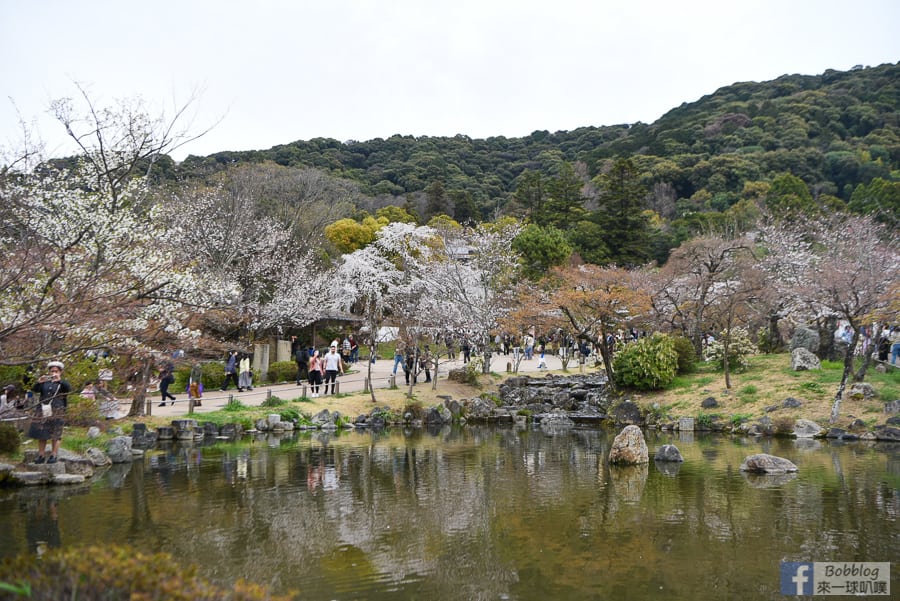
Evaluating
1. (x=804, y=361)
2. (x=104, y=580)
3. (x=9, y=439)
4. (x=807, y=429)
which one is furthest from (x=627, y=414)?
(x=104, y=580)

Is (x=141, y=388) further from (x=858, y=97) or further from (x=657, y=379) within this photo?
(x=858, y=97)

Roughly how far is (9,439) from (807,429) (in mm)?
18236

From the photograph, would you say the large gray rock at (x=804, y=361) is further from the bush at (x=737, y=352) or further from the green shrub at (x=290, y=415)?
the green shrub at (x=290, y=415)

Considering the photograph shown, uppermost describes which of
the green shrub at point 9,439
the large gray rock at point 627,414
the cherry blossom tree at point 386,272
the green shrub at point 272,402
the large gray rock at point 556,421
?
the cherry blossom tree at point 386,272

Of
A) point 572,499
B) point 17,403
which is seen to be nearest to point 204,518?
point 17,403

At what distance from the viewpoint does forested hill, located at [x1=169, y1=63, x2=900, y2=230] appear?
53.2m

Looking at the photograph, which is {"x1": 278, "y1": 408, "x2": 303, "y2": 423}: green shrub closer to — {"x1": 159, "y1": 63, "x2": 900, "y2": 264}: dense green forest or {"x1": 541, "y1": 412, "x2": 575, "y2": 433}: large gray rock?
{"x1": 541, "y1": 412, "x2": 575, "y2": 433}: large gray rock

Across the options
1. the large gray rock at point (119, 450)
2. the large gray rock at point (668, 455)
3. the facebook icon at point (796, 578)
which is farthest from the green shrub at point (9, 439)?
the large gray rock at point (668, 455)

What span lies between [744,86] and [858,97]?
72.0ft

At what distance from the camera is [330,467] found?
12219 mm

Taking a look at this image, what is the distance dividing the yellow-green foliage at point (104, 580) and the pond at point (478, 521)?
8.63ft

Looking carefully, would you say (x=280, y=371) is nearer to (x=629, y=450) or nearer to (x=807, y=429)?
(x=629, y=450)

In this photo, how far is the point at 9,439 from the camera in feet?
35.3

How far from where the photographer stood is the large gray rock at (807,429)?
54.1 ft
